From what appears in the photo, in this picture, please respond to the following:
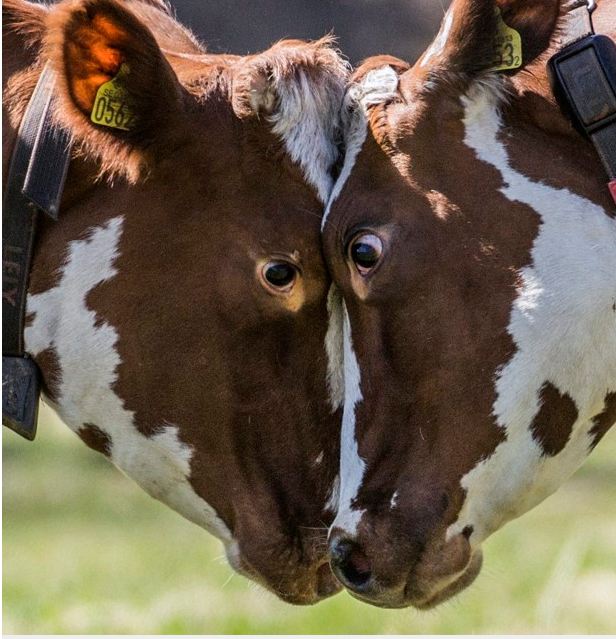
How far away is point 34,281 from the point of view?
12.7 feet

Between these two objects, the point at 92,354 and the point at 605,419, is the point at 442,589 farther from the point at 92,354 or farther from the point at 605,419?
the point at 92,354

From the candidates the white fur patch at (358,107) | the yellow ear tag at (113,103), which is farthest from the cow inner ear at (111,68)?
the white fur patch at (358,107)

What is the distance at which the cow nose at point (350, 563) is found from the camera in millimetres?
3742

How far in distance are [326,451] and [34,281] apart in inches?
38.5

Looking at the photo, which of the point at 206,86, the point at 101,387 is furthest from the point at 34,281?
the point at 206,86

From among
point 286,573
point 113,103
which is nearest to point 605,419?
point 286,573

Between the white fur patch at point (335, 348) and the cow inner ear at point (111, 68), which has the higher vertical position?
the cow inner ear at point (111, 68)

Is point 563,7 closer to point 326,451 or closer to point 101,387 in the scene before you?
point 326,451

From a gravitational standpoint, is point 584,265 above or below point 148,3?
above

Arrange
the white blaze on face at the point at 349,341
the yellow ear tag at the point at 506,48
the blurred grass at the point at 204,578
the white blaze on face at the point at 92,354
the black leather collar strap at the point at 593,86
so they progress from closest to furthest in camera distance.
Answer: the black leather collar strap at the point at 593,86
the yellow ear tag at the point at 506,48
the white blaze on face at the point at 349,341
the white blaze on face at the point at 92,354
the blurred grass at the point at 204,578

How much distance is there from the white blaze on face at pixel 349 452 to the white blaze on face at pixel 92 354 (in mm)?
475

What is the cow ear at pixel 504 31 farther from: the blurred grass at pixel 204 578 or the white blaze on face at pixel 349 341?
the blurred grass at pixel 204 578

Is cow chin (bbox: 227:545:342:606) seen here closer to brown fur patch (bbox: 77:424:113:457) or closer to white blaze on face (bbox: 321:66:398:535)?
white blaze on face (bbox: 321:66:398:535)

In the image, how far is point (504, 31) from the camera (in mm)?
3666
